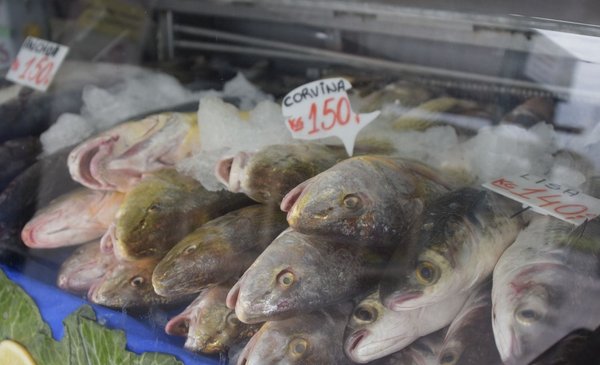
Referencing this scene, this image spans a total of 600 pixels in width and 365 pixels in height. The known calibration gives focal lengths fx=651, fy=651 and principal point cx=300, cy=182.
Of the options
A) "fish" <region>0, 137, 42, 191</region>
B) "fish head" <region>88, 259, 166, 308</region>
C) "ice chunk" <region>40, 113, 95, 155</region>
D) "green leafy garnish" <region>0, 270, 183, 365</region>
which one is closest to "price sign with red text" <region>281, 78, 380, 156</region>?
"fish head" <region>88, 259, 166, 308</region>

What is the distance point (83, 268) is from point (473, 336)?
95 cm

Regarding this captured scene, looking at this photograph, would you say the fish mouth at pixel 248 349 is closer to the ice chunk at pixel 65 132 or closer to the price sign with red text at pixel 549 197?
the price sign with red text at pixel 549 197

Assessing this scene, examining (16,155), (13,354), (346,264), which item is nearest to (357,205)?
(346,264)

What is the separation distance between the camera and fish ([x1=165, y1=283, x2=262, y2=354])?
1287 millimetres

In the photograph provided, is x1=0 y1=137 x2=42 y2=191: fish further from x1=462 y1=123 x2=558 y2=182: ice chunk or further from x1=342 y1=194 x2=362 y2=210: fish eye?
x1=462 y1=123 x2=558 y2=182: ice chunk

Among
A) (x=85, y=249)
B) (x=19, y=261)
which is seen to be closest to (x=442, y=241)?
(x=85, y=249)

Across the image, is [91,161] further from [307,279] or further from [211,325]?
[307,279]

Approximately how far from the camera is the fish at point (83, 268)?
1535mm

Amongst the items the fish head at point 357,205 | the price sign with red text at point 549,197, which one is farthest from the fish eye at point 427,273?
the price sign with red text at point 549,197

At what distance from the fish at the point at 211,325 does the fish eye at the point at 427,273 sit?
341mm

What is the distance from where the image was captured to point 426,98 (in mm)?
1772

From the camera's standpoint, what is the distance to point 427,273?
110 centimetres

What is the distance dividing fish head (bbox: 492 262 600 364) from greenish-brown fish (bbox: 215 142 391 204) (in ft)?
1.55

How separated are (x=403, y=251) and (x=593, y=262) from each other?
1.01ft
